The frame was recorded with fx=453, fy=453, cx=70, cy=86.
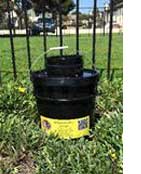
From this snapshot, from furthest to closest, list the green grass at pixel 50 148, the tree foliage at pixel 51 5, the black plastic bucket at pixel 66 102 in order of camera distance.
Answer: the tree foliage at pixel 51 5
the black plastic bucket at pixel 66 102
the green grass at pixel 50 148

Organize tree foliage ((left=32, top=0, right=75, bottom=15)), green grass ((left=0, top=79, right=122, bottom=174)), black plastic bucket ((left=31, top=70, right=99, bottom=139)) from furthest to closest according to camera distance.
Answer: tree foliage ((left=32, top=0, right=75, bottom=15))
black plastic bucket ((left=31, top=70, right=99, bottom=139))
green grass ((left=0, top=79, right=122, bottom=174))

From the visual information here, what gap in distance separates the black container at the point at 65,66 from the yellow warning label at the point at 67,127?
0.97 feet

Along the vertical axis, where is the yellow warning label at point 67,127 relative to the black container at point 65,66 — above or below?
below

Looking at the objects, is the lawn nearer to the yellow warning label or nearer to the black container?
the yellow warning label

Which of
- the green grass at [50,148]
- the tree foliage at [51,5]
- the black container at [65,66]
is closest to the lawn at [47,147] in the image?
the green grass at [50,148]

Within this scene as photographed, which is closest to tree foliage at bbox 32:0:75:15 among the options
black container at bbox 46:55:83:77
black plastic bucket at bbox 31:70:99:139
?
black container at bbox 46:55:83:77

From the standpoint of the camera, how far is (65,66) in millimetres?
2904

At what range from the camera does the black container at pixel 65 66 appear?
2.91m

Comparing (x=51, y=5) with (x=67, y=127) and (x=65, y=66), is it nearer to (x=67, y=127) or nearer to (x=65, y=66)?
(x=65, y=66)

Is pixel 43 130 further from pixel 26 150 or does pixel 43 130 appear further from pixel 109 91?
pixel 109 91

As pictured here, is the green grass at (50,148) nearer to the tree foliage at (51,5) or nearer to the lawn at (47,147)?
the lawn at (47,147)

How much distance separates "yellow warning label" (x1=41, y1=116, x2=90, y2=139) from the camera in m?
2.88
